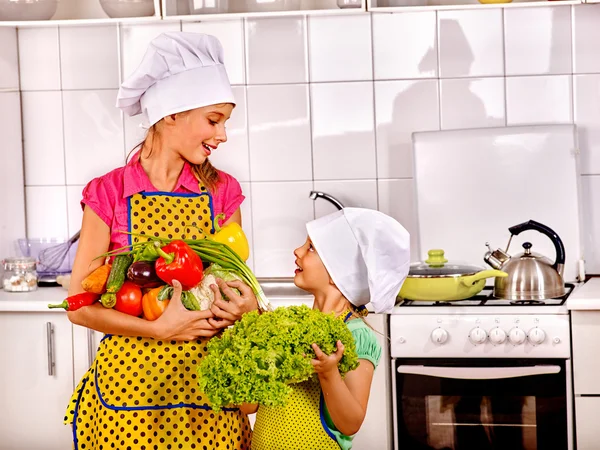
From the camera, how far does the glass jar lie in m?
3.00

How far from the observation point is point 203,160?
1787 millimetres

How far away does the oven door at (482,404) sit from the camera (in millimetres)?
2566

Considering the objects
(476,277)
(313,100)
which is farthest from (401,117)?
(476,277)

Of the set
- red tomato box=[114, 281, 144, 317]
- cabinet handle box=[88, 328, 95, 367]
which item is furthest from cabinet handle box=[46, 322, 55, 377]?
red tomato box=[114, 281, 144, 317]

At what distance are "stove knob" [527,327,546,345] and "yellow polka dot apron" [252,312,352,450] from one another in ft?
3.36

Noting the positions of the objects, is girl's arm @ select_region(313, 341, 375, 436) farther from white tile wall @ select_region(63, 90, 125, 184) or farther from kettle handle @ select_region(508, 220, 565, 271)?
white tile wall @ select_region(63, 90, 125, 184)

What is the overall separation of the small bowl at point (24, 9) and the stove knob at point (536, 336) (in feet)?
6.18

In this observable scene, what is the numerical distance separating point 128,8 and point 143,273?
1.78 metres

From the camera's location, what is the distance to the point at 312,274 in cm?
175

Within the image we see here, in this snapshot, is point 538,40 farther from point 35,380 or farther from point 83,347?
point 35,380

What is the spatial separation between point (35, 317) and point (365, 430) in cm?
107

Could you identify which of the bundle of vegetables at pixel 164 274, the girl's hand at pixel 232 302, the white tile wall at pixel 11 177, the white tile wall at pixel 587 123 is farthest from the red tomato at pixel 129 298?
the white tile wall at pixel 587 123

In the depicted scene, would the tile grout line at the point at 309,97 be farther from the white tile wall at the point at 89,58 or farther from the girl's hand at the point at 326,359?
the girl's hand at the point at 326,359

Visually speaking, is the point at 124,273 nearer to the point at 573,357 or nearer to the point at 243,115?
the point at 573,357
